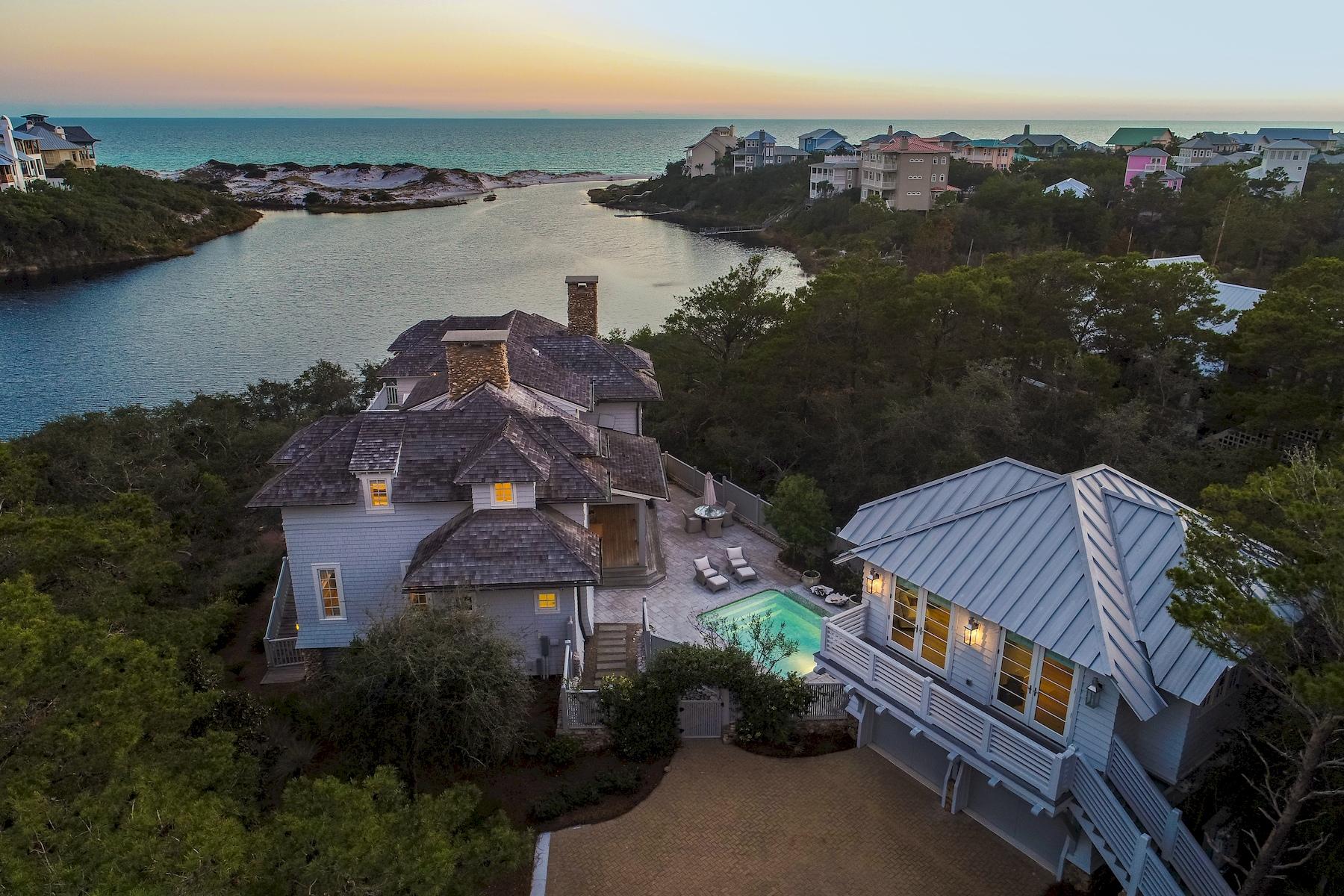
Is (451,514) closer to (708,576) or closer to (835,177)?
(708,576)

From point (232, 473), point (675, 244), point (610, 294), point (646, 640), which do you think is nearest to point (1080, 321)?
point (646, 640)

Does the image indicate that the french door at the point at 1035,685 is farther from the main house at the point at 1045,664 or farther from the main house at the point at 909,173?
the main house at the point at 909,173

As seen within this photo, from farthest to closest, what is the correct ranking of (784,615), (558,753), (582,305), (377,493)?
(582,305)
(784,615)
(377,493)
(558,753)

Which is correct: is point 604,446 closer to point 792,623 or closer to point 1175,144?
point 792,623

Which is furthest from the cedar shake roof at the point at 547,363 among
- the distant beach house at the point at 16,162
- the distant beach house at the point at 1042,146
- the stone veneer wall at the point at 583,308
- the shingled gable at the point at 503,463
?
the distant beach house at the point at 1042,146

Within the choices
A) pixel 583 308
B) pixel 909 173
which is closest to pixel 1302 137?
pixel 909 173

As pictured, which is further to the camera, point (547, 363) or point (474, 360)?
point (547, 363)

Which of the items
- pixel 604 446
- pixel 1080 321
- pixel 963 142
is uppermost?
pixel 963 142
